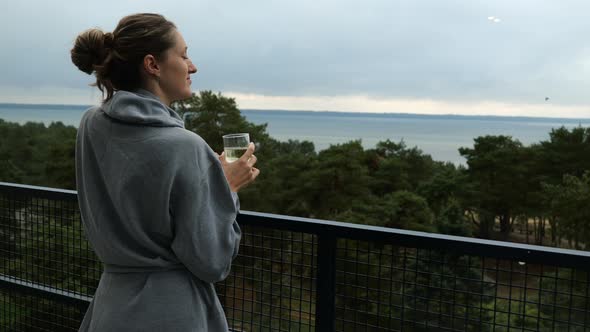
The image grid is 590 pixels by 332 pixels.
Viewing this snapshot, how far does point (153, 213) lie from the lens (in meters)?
1.21

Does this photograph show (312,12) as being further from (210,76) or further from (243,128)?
(243,128)

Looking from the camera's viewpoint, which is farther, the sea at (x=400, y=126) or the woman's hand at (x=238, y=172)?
the sea at (x=400, y=126)

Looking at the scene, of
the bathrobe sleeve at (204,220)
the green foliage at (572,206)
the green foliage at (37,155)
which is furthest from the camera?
the green foliage at (37,155)

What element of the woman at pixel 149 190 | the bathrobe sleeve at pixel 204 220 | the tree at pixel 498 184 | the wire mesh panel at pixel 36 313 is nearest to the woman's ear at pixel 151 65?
the woman at pixel 149 190

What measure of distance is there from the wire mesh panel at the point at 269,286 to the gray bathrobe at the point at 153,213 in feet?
1.64

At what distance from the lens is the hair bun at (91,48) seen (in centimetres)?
129

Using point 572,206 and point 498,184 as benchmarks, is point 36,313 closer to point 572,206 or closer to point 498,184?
point 572,206

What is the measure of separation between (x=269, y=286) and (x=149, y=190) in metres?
0.82

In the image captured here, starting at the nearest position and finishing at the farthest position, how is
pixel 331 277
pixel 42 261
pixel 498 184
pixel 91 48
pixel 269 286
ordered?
pixel 91 48
pixel 331 277
pixel 269 286
pixel 42 261
pixel 498 184

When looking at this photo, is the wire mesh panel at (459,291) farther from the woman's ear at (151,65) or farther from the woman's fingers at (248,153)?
the woman's ear at (151,65)

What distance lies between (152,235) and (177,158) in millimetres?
185

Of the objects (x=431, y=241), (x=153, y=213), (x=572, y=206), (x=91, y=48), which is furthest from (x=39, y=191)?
(x=572, y=206)

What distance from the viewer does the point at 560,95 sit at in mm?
66438

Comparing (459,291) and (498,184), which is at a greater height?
(459,291)
